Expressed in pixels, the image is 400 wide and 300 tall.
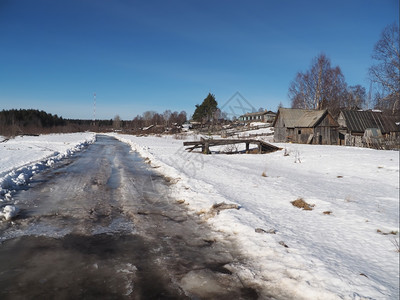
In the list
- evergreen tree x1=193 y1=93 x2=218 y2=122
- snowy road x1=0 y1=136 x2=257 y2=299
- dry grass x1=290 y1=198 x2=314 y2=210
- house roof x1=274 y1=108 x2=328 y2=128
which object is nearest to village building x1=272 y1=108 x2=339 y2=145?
house roof x1=274 y1=108 x2=328 y2=128

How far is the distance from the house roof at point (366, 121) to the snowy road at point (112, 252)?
1222 inches

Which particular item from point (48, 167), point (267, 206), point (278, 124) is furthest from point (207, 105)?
point (267, 206)

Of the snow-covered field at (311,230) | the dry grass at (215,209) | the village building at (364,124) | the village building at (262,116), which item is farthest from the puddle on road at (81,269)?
the village building at (262,116)

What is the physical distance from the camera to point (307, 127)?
3102cm

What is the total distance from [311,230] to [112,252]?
3.47 m

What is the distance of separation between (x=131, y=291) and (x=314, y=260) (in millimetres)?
2324

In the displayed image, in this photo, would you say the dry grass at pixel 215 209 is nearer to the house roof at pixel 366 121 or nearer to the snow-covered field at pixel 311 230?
the snow-covered field at pixel 311 230

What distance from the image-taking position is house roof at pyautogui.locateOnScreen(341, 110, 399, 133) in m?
30.5

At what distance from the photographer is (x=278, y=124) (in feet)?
115

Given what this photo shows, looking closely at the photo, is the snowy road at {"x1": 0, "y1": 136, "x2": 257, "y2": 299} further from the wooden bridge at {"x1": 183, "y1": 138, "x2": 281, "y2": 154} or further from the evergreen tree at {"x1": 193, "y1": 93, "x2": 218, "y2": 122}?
the evergreen tree at {"x1": 193, "y1": 93, "x2": 218, "y2": 122}

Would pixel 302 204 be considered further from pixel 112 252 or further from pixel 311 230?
pixel 112 252

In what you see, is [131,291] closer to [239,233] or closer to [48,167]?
[239,233]

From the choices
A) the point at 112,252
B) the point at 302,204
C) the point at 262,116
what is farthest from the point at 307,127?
the point at 262,116

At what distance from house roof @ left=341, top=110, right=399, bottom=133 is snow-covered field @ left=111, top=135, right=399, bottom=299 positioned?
2337 cm
